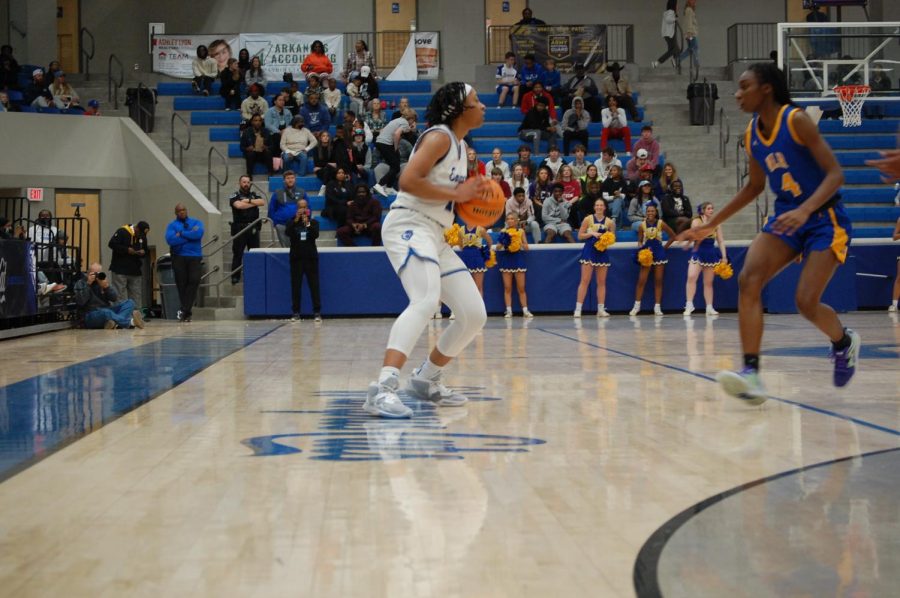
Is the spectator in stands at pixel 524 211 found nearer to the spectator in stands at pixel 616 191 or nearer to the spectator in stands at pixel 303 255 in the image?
the spectator in stands at pixel 616 191

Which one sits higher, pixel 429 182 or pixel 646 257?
pixel 429 182

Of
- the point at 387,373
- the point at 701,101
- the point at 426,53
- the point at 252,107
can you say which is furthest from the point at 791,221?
the point at 426,53

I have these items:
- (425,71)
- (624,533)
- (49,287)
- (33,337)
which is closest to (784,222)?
(624,533)

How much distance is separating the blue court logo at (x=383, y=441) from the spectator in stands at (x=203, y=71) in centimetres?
2051

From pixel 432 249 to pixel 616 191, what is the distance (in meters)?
13.8

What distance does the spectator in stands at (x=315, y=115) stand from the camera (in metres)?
22.0

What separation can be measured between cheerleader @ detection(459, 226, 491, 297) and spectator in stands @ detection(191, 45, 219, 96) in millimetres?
10370

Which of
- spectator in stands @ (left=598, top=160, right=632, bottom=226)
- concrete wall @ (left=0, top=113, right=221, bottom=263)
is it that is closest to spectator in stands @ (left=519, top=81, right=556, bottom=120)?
spectator in stands @ (left=598, top=160, right=632, bottom=226)

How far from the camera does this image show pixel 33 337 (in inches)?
530

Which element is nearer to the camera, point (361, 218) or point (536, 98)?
point (361, 218)

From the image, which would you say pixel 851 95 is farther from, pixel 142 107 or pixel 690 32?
pixel 142 107

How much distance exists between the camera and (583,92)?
75.3 feet

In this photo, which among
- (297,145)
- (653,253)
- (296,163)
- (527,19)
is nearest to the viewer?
(653,253)

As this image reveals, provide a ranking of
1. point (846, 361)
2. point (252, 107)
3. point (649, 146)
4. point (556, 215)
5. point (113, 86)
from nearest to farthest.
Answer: point (846, 361) → point (556, 215) → point (649, 146) → point (252, 107) → point (113, 86)
